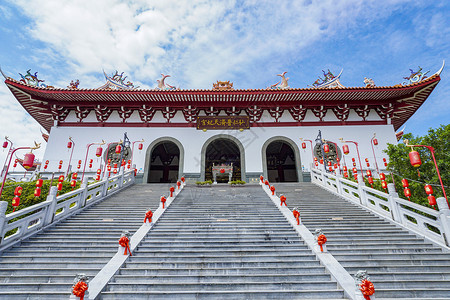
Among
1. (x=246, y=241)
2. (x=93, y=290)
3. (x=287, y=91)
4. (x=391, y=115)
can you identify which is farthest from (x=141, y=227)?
(x=391, y=115)

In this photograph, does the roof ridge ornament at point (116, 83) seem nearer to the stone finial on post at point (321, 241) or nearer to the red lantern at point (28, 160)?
the red lantern at point (28, 160)

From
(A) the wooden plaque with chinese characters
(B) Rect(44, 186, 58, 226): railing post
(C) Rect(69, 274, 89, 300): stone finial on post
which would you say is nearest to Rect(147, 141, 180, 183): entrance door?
(A) the wooden plaque with chinese characters

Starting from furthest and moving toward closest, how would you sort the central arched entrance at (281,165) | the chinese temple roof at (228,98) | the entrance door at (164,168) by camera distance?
1. the entrance door at (164,168)
2. the central arched entrance at (281,165)
3. the chinese temple roof at (228,98)

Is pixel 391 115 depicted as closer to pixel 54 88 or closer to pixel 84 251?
pixel 84 251

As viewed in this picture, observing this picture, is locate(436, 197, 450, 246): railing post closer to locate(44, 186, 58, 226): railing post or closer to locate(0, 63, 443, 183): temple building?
locate(0, 63, 443, 183): temple building

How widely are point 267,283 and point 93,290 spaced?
8.72 ft

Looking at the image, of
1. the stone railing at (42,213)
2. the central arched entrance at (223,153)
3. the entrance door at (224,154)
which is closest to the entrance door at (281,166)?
the entrance door at (224,154)

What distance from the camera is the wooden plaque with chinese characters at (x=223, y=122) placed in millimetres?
13133

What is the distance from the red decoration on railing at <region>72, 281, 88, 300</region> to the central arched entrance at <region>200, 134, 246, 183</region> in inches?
365

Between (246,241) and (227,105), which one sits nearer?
(246,241)

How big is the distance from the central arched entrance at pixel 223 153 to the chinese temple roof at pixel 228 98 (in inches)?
82.4

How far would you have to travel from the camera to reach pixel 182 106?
1280cm

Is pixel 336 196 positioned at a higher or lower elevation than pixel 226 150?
lower

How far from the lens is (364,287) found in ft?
9.30
